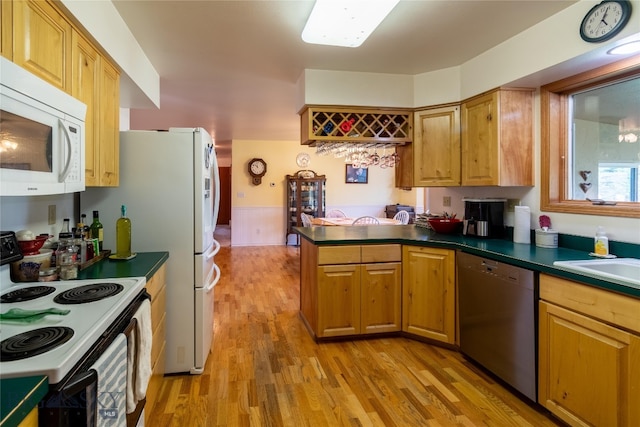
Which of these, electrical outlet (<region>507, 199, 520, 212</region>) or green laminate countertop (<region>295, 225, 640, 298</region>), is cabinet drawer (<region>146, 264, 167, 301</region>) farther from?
electrical outlet (<region>507, 199, 520, 212</region>)

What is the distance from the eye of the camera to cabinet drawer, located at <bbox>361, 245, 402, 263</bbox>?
2936 mm

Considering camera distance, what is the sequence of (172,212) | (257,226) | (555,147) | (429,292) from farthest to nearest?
(257,226)
(429,292)
(555,147)
(172,212)

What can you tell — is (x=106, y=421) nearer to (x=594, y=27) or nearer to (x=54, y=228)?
(x=54, y=228)

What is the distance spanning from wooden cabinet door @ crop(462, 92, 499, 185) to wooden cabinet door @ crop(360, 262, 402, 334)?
3.16 ft

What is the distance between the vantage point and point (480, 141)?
2.88m

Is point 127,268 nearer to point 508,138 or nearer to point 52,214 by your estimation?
point 52,214

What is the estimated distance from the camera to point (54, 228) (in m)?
2.08

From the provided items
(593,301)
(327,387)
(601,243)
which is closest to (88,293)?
(327,387)

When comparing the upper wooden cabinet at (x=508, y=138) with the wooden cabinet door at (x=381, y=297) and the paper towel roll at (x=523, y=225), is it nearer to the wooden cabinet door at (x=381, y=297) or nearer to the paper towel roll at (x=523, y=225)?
the paper towel roll at (x=523, y=225)

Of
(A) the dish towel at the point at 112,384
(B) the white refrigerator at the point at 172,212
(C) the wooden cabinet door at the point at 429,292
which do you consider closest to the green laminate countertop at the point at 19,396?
(A) the dish towel at the point at 112,384

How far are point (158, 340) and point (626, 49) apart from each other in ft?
10.1

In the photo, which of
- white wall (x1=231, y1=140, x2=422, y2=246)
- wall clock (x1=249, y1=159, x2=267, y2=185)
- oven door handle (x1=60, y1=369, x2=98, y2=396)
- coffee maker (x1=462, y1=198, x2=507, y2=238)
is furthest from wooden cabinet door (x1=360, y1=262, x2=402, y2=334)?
wall clock (x1=249, y1=159, x2=267, y2=185)

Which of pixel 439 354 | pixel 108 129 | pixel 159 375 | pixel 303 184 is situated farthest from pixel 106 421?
pixel 303 184

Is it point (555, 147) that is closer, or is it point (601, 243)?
point (601, 243)
